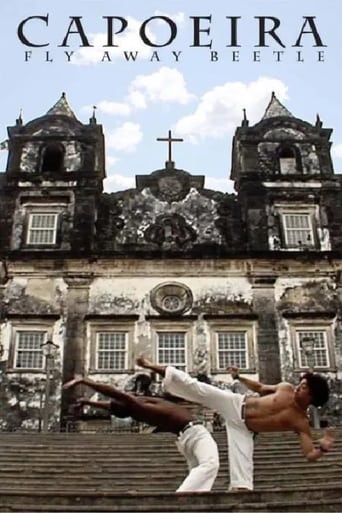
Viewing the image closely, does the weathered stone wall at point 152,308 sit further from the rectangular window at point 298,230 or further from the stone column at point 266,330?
the rectangular window at point 298,230

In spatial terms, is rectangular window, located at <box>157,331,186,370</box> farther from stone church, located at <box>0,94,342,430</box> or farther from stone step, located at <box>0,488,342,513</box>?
stone step, located at <box>0,488,342,513</box>

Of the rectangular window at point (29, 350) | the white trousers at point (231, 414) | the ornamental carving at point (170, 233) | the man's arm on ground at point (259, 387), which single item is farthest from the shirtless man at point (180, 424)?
the ornamental carving at point (170, 233)

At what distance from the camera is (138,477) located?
10086mm

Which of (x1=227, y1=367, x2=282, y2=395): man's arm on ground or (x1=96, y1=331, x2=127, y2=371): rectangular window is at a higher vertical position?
(x1=96, y1=331, x2=127, y2=371): rectangular window

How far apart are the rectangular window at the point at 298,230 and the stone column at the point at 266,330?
6.36 feet

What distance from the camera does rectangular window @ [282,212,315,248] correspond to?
77.8ft

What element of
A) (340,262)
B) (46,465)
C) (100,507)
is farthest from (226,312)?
(100,507)

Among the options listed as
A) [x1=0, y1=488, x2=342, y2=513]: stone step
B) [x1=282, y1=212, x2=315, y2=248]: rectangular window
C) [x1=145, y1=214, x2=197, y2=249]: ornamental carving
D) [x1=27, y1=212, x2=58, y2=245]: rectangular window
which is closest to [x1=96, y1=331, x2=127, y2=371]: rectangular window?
[x1=145, y1=214, x2=197, y2=249]: ornamental carving

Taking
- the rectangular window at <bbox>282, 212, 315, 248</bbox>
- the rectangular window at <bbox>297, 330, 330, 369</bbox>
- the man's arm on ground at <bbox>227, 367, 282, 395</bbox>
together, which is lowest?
the man's arm on ground at <bbox>227, 367, 282, 395</bbox>

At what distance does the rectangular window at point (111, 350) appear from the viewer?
2130 centimetres

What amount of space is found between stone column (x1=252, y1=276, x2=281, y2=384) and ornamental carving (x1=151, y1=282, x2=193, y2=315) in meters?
2.29

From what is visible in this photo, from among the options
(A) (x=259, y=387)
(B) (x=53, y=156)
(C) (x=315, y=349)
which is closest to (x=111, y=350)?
(C) (x=315, y=349)

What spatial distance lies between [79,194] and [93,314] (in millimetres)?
5211

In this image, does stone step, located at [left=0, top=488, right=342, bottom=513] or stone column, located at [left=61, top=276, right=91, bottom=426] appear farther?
stone column, located at [left=61, top=276, right=91, bottom=426]
